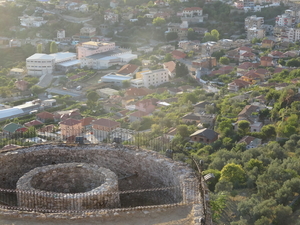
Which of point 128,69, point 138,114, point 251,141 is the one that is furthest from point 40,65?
point 251,141

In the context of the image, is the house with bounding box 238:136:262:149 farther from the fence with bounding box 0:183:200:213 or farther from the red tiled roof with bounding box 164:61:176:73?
the red tiled roof with bounding box 164:61:176:73

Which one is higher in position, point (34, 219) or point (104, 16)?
point (34, 219)

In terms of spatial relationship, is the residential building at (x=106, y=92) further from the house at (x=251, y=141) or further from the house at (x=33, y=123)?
the house at (x=251, y=141)

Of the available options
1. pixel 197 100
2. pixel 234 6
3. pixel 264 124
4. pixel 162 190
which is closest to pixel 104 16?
pixel 234 6

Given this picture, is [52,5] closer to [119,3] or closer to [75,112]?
[119,3]

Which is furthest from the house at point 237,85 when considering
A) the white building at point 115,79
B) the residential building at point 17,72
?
the residential building at point 17,72
